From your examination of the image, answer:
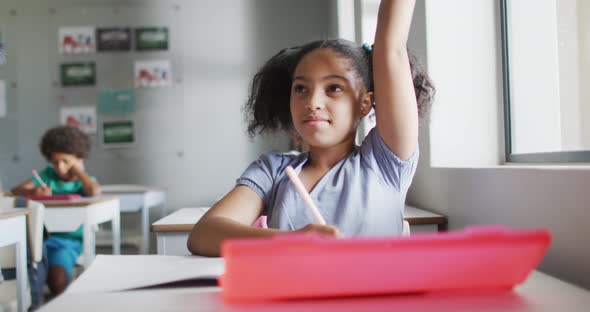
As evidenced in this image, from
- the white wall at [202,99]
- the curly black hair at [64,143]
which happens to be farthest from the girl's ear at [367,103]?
the white wall at [202,99]

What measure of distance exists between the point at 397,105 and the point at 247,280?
0.49 meters

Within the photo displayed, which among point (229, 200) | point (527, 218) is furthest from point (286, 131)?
point (527, 218)

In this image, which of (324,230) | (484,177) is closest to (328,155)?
(484,177)

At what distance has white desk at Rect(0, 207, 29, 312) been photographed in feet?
6.04

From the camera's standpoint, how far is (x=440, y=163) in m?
1.66

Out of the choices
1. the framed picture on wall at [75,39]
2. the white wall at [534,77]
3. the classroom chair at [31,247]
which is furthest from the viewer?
the framed picture on wall at [75,39]

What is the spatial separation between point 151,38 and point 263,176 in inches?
128

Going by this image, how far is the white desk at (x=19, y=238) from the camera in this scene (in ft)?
6.04

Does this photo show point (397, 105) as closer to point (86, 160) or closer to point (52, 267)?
point (52, 267)

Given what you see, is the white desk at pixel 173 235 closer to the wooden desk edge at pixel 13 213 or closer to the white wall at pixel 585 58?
the wooden desk edge at pixel 13 213

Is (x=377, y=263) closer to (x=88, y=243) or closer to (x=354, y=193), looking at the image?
(x=354, y=193)

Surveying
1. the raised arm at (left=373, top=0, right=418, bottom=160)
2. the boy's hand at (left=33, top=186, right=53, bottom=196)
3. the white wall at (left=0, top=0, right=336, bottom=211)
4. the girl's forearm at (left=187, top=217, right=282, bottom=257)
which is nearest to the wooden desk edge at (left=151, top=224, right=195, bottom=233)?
the girl's forearm at (left=187, top=217, right=282, bottom=257)

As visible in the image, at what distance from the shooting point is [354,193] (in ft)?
3.15

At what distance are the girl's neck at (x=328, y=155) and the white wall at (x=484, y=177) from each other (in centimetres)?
30
